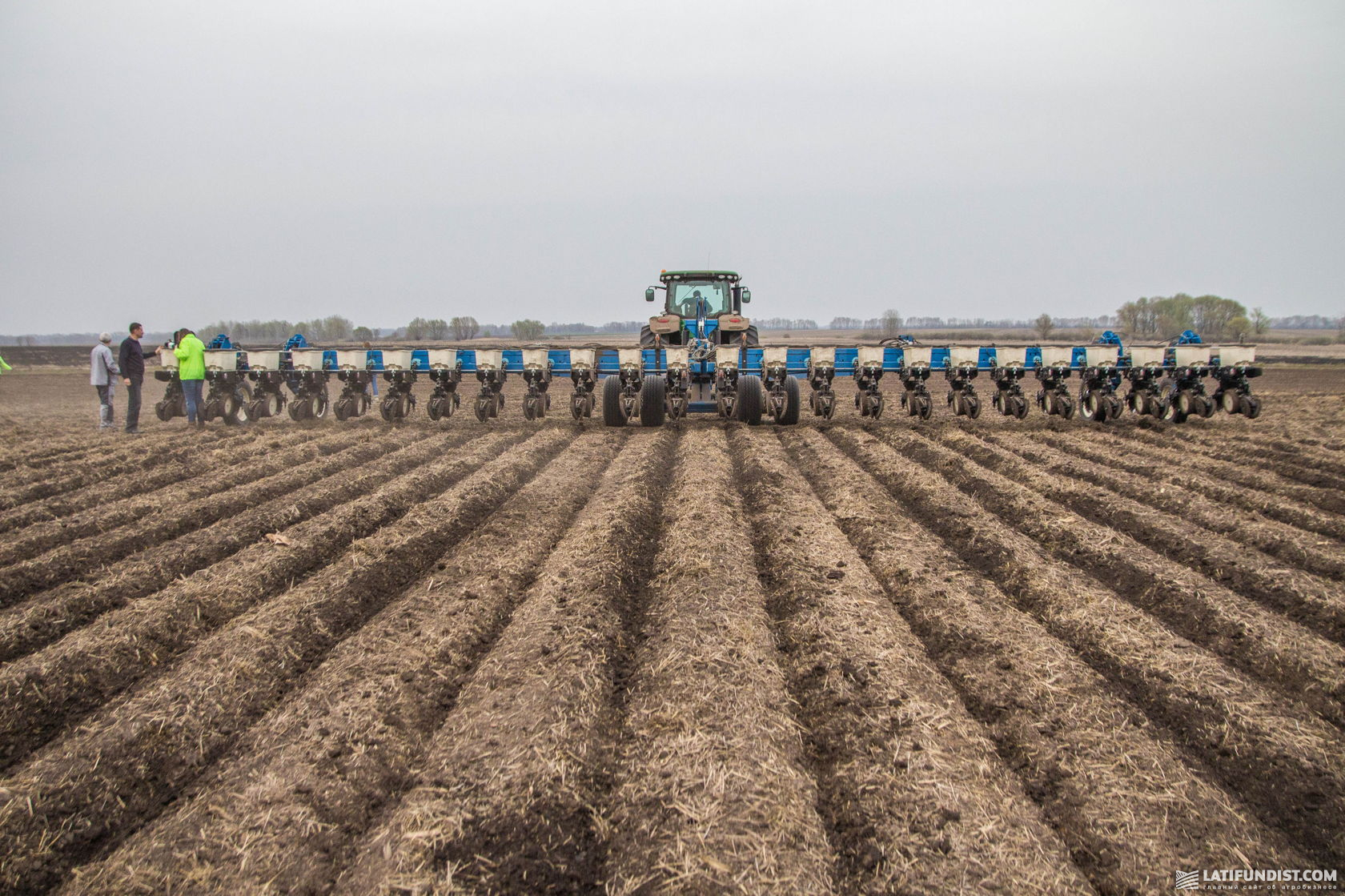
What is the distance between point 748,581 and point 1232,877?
3.03m

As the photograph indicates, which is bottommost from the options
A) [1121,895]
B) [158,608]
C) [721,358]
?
[1121,895]

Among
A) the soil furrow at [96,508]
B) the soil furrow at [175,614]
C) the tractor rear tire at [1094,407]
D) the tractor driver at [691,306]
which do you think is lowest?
the soil furrow at [175,614]

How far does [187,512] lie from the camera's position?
705 cm

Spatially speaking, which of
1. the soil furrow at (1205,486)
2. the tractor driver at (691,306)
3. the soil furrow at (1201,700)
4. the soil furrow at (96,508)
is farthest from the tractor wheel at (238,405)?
the soil furrow at (1205,486)

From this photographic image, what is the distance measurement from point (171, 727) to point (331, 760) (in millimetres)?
878

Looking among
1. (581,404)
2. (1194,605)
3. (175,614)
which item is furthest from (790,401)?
(175,614)

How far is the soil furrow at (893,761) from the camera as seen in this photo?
2.53 m

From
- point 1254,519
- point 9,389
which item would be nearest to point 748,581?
point 1254,519

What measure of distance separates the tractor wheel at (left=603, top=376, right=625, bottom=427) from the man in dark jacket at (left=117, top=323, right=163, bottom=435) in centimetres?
757

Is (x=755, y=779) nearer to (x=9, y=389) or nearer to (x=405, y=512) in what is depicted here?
(x=405, y=512)

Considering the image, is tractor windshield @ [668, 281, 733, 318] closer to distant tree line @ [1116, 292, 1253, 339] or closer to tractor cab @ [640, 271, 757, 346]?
tractor cab @ [640, 271, 757, 346]

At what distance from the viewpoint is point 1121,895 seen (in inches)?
97.8

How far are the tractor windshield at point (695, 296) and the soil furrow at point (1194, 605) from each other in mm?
8184

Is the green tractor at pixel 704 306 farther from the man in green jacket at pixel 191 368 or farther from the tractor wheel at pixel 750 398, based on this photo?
the man in green jacket at pixel 191 368
